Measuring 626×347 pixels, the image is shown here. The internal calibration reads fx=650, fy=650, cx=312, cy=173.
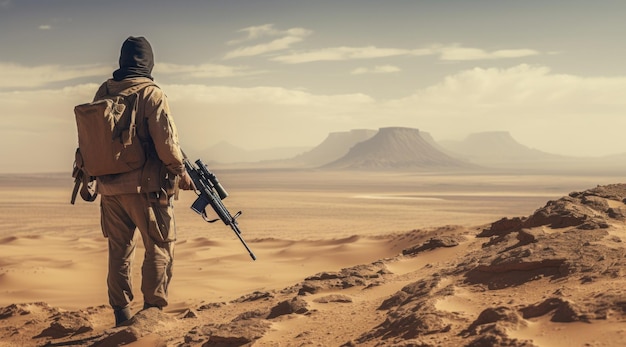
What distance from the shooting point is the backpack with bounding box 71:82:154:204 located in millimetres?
4086

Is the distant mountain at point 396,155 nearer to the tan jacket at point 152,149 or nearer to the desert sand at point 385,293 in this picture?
the desert sand at point 385,293

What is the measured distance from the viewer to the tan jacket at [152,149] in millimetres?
4117

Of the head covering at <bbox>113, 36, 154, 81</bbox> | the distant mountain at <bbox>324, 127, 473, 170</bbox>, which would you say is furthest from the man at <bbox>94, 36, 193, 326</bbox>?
the distant mountain at <bbox>324, 127, 473, 170</bbox>

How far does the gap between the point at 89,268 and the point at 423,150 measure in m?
154

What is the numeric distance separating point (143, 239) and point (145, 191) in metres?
0.35

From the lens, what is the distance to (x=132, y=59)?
172 inches

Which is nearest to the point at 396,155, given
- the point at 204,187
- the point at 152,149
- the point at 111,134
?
the point at 204,187

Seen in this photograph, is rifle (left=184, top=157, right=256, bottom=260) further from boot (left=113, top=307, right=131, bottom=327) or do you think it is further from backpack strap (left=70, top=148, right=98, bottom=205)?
boot (left=113, top=307, right=131, bottom=327)

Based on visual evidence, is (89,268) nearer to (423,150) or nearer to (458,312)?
(458,312)

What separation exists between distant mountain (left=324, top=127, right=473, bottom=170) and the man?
12445cm

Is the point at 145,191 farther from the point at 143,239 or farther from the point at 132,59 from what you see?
the point at 132,59

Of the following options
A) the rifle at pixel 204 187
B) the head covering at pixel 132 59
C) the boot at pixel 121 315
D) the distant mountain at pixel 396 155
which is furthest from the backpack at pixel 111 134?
the distant mountain at pixel 396 155

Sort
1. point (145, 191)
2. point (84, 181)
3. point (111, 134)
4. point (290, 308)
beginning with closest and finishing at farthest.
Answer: point (290, 308)
point (111, 134)
point (145, 191)
point (84, 181)

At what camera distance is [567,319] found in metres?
2.65
